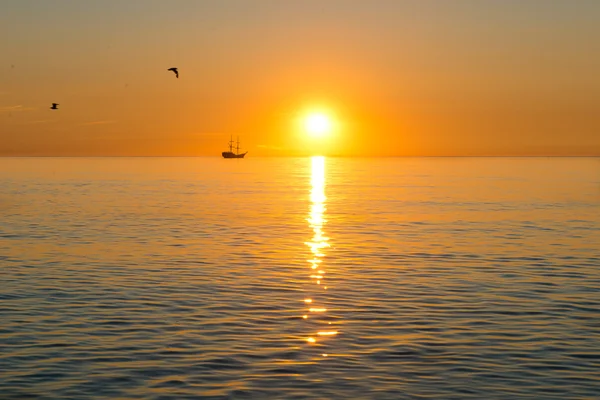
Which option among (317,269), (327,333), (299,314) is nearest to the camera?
(327,333)

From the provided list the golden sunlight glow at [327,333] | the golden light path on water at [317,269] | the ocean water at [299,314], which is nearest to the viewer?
the ocean water at [299,314]

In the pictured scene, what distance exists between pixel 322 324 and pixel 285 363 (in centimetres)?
490

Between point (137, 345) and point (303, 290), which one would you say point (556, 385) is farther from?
point (303, 290)

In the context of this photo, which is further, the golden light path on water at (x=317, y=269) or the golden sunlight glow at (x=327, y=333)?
the golden light path on water at (x=317, y=269)

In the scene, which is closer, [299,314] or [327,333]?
[327,333]

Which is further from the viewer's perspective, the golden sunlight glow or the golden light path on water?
the golden light path on water

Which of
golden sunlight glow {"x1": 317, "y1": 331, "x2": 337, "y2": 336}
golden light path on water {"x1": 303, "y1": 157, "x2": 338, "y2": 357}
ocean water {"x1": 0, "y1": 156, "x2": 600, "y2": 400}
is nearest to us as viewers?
ocean water {"x1": 0, "y1": 156, "x2": 600, "y2": 400}

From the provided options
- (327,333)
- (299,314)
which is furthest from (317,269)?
(327,333)

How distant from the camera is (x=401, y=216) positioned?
247ft

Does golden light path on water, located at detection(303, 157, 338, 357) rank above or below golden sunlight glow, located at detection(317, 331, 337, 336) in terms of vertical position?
below

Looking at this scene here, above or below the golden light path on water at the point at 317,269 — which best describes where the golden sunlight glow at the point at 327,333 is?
above

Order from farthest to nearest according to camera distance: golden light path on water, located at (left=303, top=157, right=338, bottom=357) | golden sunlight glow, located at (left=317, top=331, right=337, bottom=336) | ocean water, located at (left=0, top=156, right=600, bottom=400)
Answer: golden light path on water, located at (left=303, top=157, right=338, bottom=357) → golden sunlight glow, located at (left=317, top=331, right=337, bottom=336) → ocean water, located at (left=0, top=156, right=600, bottom=400)

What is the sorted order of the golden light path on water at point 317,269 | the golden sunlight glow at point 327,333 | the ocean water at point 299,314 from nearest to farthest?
the ocean water at point 299,314, the golden sunlight glow at point 327,333, the golden light path on water at point 317,269

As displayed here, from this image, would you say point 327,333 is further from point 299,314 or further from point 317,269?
point 317,269
